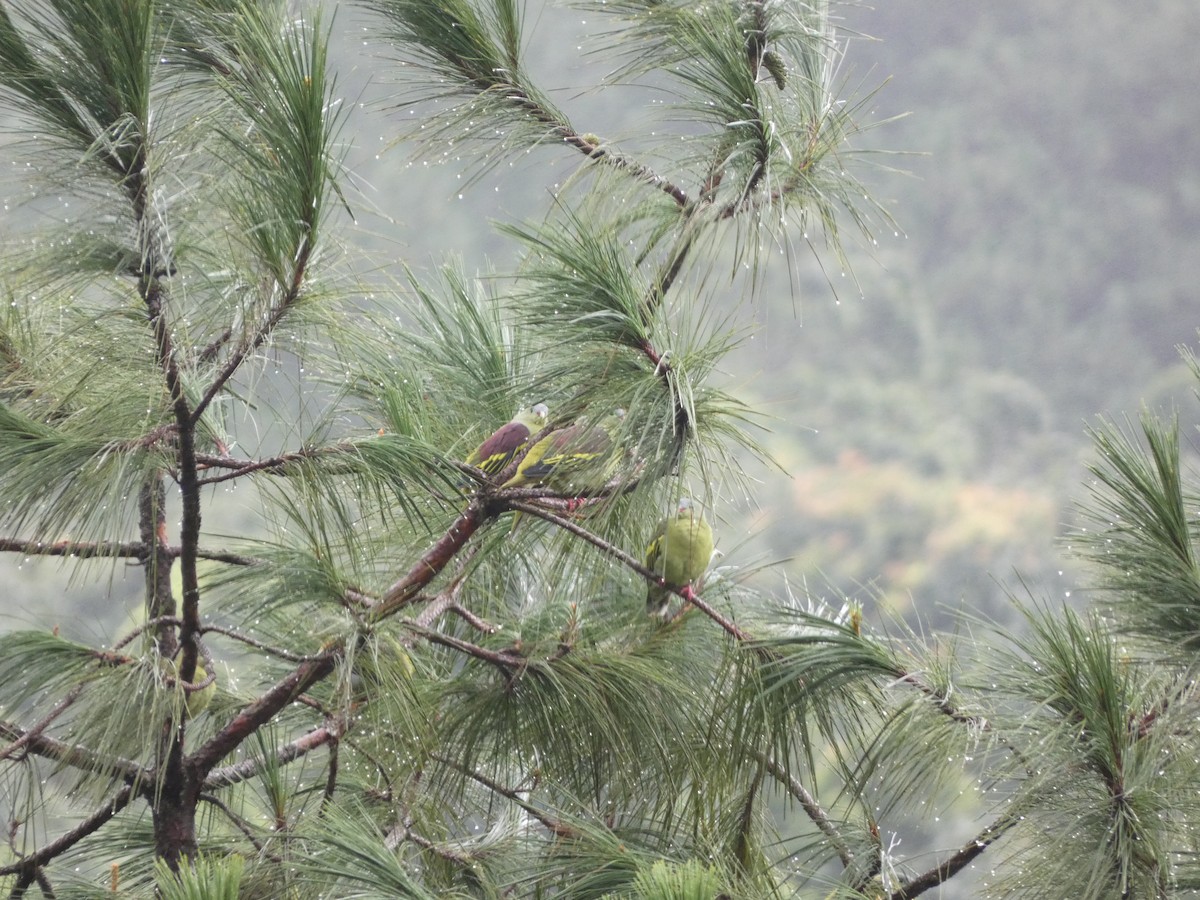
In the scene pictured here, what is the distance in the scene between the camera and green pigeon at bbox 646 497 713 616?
866mm

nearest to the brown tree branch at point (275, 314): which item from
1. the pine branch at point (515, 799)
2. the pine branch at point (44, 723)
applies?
the pine branch at point (44, 723)

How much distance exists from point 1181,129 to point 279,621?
11.0 metres

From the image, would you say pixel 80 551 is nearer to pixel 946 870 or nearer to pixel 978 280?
pixel 946 870

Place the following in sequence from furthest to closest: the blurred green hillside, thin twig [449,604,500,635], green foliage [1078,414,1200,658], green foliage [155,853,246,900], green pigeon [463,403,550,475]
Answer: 1. the blurred green hillside
2. thin twig [449,604,500,635]
3. green pigeon [463,403,550,475]
4. green foliage [1078,414,1200,658]
5. green foliage [155,853,246,900]

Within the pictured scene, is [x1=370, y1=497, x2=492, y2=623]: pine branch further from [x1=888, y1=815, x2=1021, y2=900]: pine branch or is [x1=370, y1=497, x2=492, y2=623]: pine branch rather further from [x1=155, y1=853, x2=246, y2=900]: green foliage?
[x1=888, y1=815, x2=1021, y2=900]: pine branch

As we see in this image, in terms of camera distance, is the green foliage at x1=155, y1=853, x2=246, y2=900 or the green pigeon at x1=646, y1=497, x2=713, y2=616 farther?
the green pigeon at x1=646, y1=497, x2=713, y2=616

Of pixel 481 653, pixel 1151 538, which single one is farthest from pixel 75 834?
pixel 1151 538

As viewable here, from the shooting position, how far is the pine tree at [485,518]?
678 mm

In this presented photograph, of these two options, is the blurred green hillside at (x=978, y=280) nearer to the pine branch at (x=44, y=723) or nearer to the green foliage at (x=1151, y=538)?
the green foliage at (x=1151, y=538)

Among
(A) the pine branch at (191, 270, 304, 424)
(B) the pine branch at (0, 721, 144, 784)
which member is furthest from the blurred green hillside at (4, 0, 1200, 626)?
(A) the pine branch at (191, 270, 304, 424)

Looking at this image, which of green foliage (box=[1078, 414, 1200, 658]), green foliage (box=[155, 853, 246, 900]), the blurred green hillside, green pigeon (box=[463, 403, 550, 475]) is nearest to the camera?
green foliage (box=[155, 853, 246, 900])

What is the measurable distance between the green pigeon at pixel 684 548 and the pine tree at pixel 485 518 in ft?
0.05

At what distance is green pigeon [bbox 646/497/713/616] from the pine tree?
0.01 m

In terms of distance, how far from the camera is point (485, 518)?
825 mm
